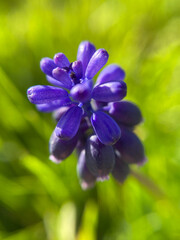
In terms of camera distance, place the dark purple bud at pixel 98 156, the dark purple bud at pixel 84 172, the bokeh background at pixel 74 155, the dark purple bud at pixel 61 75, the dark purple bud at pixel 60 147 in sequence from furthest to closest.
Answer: the bokeh background at pixel 74 155, the dark purple bud at pixel 84 172, the dark purple bud at pixel 60 147, the dark purple bud at pixel 98 156, the dark purple bud at pixel 61 75

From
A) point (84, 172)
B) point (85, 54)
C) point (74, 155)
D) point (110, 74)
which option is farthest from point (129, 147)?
point (74, 155)

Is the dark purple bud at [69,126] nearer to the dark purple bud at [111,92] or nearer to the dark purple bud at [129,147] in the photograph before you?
the dark purple bud at [111,92]

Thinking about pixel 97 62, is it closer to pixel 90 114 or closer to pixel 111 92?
pixel 111 92

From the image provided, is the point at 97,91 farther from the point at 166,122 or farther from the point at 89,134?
the point at 166,122

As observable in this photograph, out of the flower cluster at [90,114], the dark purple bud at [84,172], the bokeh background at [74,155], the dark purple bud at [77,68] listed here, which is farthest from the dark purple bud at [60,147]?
the bokeh background at [74,155]

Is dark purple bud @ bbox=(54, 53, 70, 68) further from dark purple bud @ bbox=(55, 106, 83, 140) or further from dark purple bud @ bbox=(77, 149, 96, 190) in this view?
dark purple bud @ bbox=(77, 149, 96, 190)

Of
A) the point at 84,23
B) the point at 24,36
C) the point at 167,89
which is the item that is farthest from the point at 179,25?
the point at 24,36

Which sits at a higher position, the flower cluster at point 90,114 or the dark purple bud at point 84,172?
the flower cluster at point 90,114
